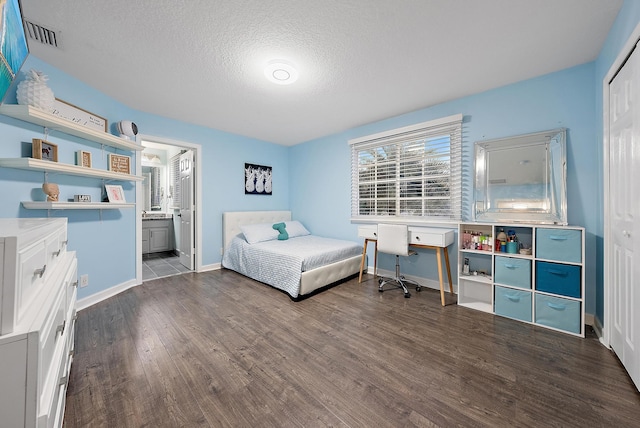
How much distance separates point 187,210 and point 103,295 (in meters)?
1.70

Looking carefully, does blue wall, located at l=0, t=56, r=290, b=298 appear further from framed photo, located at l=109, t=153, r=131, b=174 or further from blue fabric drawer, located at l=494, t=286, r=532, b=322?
blue fabric drawer, located at l=494, t=286, r=532, b=322

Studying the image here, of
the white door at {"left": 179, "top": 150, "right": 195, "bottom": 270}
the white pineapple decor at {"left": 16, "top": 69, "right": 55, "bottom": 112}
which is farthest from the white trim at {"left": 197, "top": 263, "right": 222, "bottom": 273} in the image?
the white pineapple decor at {"left": 16, "top": 69, "right": 55, "bottom": 112}

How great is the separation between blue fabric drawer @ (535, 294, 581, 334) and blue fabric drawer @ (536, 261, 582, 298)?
0.24ft

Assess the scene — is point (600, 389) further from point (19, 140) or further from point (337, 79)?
point (19, 140)

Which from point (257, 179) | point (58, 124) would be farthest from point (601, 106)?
point (58, 124)

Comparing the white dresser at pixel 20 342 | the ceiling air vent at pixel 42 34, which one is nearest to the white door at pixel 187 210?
the ceiling air vent at pixel 42 34

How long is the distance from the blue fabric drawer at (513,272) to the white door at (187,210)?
423cm

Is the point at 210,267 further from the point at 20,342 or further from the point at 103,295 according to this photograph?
the point at 20,342

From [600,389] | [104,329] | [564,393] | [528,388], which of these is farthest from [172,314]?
[600,389]

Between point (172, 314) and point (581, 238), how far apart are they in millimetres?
3857

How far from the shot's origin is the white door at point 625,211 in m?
1.45

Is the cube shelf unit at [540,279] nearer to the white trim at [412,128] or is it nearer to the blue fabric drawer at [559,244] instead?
the blue fabric drawer at [559,244]

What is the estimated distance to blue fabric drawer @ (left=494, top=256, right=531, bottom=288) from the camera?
2279 millimetres

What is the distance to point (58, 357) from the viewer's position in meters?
A: 1.05
